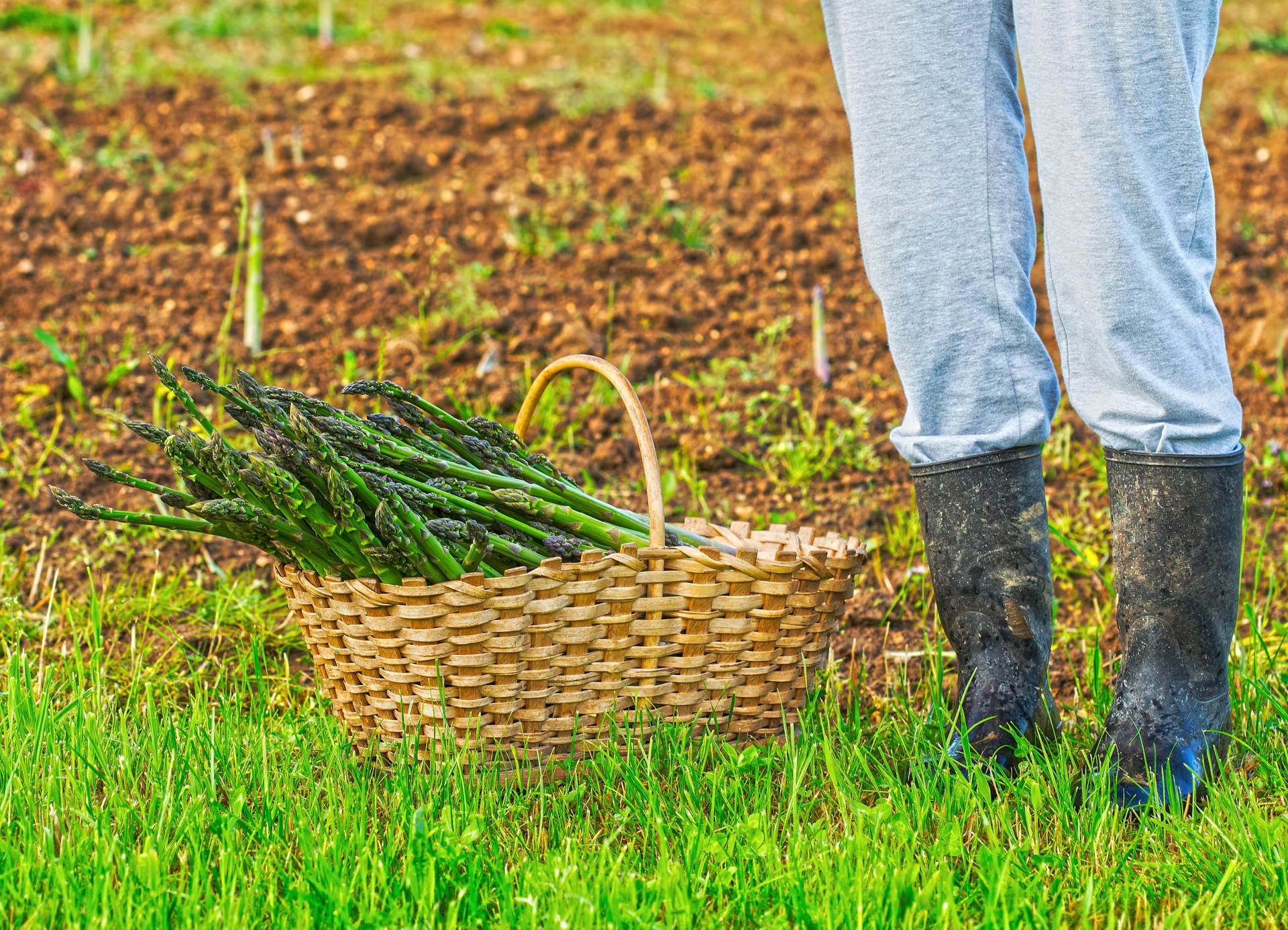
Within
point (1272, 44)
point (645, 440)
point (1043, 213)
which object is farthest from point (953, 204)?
point (1272, 44)

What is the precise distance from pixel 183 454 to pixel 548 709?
2.05ft

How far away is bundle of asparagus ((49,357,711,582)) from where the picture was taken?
5.36 ft

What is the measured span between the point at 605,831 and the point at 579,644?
258 millimetres

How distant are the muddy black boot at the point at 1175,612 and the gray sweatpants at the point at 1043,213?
0.17ft

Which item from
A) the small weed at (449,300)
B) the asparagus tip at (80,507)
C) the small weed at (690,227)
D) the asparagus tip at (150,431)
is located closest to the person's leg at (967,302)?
the asparagus tip at (150,431)

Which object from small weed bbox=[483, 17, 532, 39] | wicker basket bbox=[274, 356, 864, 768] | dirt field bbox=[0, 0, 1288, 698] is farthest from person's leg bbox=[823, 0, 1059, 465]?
small weed bbox=[483, 17, 532, 39]

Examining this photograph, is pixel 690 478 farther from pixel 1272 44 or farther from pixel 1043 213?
pixel 1272 44

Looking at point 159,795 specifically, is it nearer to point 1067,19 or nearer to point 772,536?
point 772,536

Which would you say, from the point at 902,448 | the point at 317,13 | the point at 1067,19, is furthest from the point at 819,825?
the point at 317,13

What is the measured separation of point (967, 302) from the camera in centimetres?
177

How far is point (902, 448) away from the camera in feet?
6.15

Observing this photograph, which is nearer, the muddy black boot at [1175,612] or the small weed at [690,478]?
the muddy black boot at [1175,612]

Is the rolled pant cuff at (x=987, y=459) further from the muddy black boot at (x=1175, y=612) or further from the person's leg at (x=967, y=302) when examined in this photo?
the muddy black boot at (x=1175, y=612)

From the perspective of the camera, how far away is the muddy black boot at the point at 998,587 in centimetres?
180
